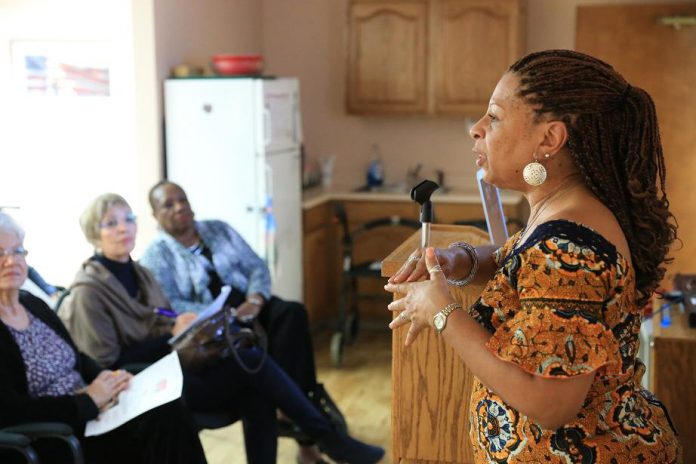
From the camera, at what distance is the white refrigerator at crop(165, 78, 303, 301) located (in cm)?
465

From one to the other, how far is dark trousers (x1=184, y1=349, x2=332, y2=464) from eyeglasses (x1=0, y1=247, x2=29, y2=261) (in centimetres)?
77

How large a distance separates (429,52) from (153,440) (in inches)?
139

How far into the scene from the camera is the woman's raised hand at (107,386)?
111 inches

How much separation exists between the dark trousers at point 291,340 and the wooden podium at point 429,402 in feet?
6.19

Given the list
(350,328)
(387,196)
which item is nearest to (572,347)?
(350,328)

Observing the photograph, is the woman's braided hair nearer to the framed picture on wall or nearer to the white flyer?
the white flyer

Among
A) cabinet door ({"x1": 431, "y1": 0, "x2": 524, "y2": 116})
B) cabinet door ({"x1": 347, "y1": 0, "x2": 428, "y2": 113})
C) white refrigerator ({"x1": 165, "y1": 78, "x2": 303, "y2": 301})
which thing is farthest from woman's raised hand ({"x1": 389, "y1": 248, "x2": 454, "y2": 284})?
cabinet door ({"x1": 347, "y1": 0, "x2": 428, "y2": 113})

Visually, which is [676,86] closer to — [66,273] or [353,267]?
[353,267]

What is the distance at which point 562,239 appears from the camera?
131 centimetres

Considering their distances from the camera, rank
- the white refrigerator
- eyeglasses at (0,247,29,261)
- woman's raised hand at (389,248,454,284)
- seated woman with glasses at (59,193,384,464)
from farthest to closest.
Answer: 1. the white refrigerator
2. seated woman with glasses at (59,193,384,464)
3. eyeglasses at (0,247,29,261)
4. woman's raised hand at (389,248,454,284)

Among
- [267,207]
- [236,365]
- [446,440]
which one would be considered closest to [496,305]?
[446,440]

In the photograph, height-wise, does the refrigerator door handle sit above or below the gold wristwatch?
above

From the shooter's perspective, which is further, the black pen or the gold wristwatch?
the black pen

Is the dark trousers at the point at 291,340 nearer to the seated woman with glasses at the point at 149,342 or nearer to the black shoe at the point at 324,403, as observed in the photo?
the black shoe at the point at 324,403
